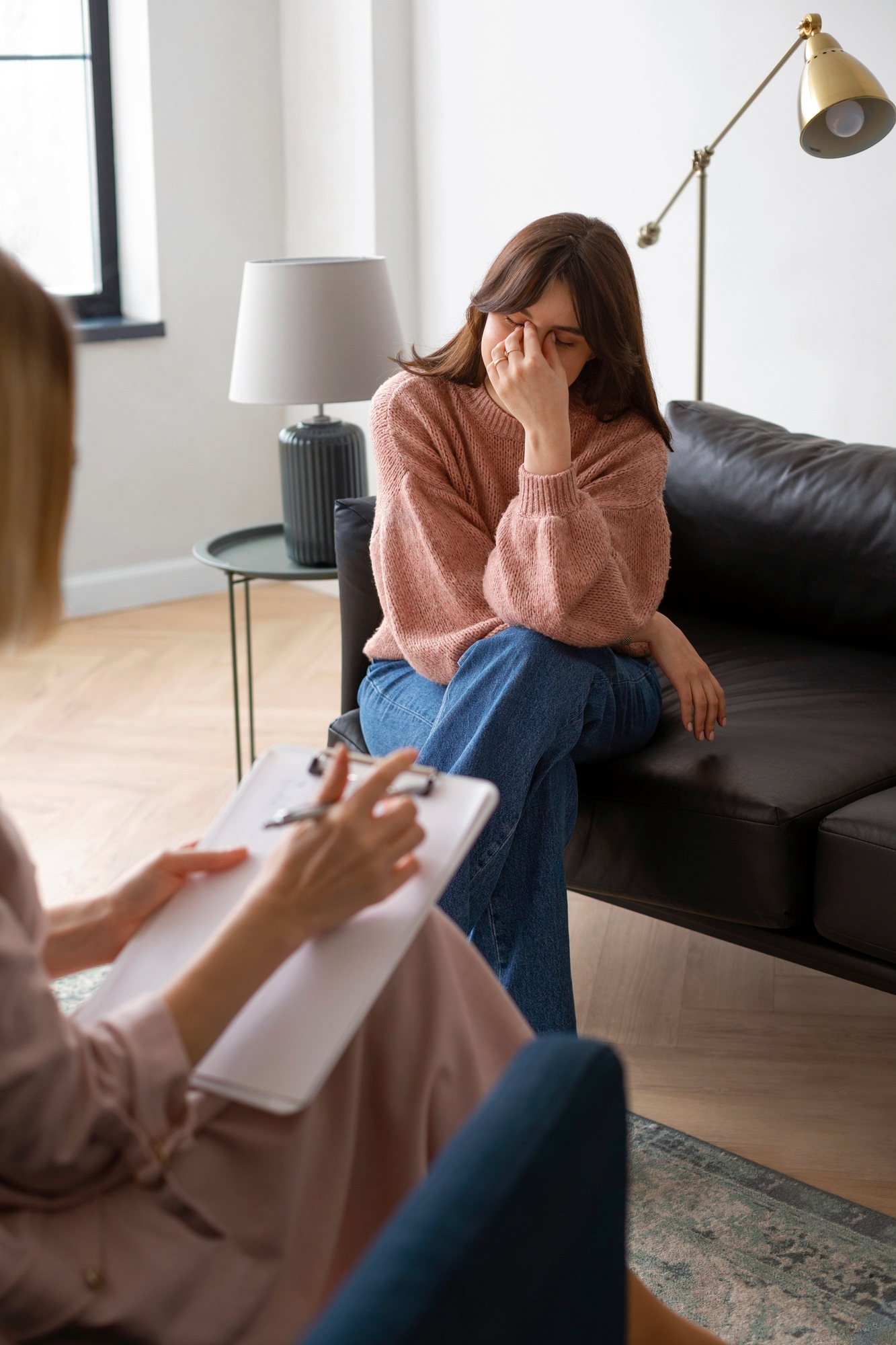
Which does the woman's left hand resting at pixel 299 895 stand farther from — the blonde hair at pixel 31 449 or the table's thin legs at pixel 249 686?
the table's thin legs at pixel 249 686

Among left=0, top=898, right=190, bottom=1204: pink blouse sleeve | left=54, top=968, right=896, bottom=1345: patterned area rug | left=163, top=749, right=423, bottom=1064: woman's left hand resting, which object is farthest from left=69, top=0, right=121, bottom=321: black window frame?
left=0, top=898, right=190, bottom=1204: pink blouse sleeve

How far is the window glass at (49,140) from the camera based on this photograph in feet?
12.7

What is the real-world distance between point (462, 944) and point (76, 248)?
3.60 m

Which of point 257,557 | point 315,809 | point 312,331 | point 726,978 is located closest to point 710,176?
point 312,331

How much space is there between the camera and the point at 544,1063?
2.33 ft

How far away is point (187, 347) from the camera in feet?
13.5

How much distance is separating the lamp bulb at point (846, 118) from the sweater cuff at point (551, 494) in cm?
102

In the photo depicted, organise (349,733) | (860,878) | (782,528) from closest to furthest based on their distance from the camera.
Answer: (860,878) → (349,733) → (782,528)

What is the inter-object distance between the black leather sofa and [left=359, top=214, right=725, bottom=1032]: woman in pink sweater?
10 cm

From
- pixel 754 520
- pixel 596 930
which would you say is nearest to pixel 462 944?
pixel 596 930

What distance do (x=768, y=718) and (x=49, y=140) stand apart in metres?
3.03

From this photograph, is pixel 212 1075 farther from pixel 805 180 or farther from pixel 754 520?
pixel 805 180

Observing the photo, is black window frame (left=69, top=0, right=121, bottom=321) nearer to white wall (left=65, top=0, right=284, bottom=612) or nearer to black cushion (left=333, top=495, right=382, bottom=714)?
white wall (left=65, top=0, right=284, bottom=612)

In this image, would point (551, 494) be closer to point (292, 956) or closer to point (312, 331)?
point (312, 331)
